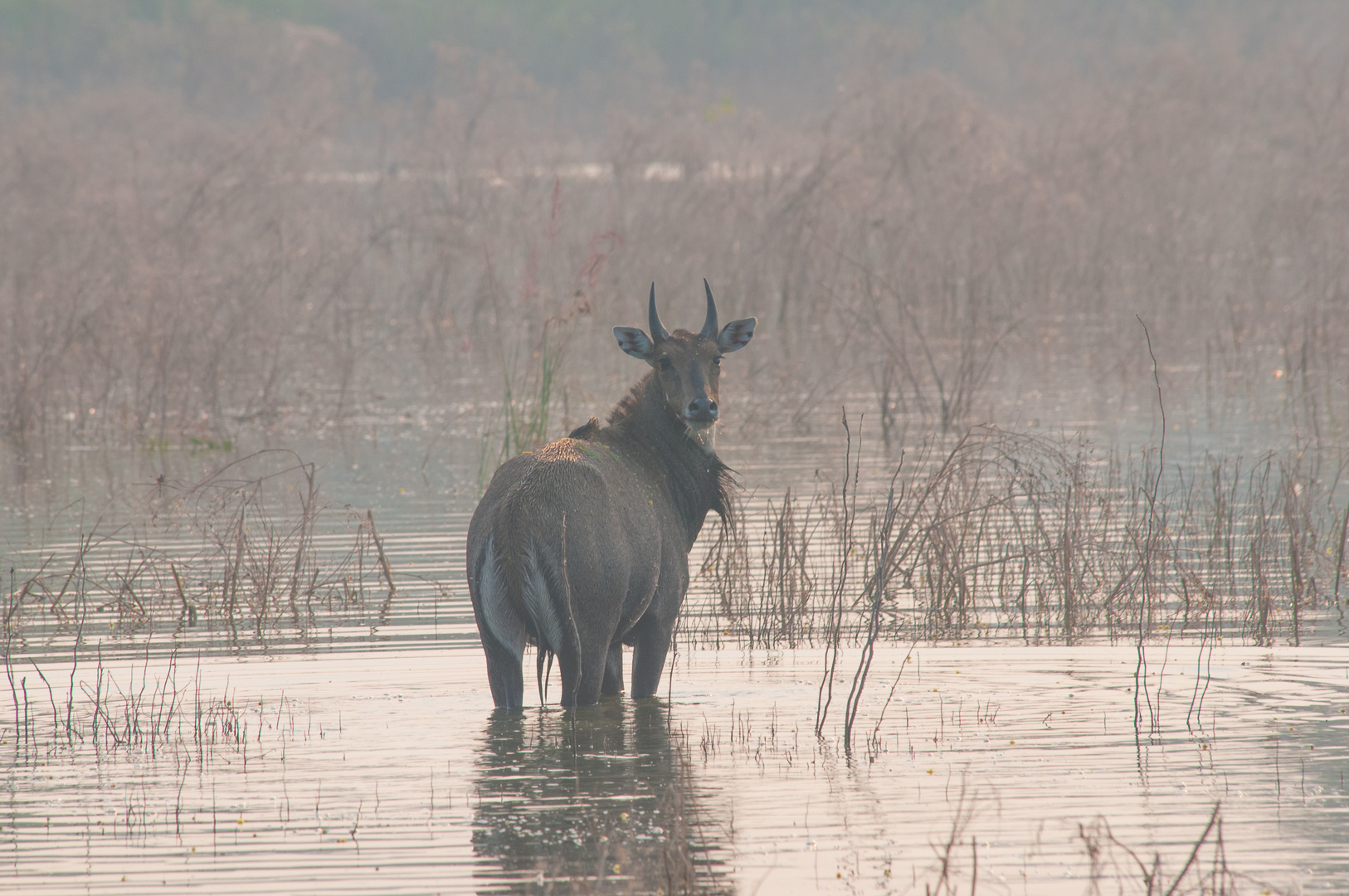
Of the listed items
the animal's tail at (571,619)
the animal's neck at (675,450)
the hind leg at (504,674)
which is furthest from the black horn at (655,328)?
the hind leg at (504,674)

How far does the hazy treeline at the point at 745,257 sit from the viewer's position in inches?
746

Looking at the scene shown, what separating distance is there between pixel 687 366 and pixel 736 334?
35.2 inches

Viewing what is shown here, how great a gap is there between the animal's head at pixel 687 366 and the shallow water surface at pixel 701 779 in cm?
131

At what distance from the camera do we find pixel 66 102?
44156 mm

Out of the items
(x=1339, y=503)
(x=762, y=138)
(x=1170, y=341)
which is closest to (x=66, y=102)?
(x=762, y=138)

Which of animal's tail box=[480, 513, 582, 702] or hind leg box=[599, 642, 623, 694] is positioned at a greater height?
animal's tail box=[480, 513, 582, 702]

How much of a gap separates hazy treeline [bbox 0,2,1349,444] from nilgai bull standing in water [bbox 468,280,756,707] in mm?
4731

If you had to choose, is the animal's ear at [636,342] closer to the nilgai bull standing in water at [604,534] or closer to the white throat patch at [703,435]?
the nilgai bull standing in water at [604,534]

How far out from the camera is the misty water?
18.7ft

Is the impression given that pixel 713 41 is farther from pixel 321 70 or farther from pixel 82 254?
pixel 82 254

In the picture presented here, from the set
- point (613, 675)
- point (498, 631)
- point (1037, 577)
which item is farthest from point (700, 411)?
point (1037, 577)

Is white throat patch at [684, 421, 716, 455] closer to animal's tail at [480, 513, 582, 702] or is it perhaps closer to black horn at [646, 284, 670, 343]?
black horn at [646, 284, 670, 343]

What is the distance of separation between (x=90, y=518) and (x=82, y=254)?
10.6m

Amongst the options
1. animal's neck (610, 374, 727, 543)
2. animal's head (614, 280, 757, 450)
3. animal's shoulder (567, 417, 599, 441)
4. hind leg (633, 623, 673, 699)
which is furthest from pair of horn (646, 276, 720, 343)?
hind leg (633, 623, 673, 699)
